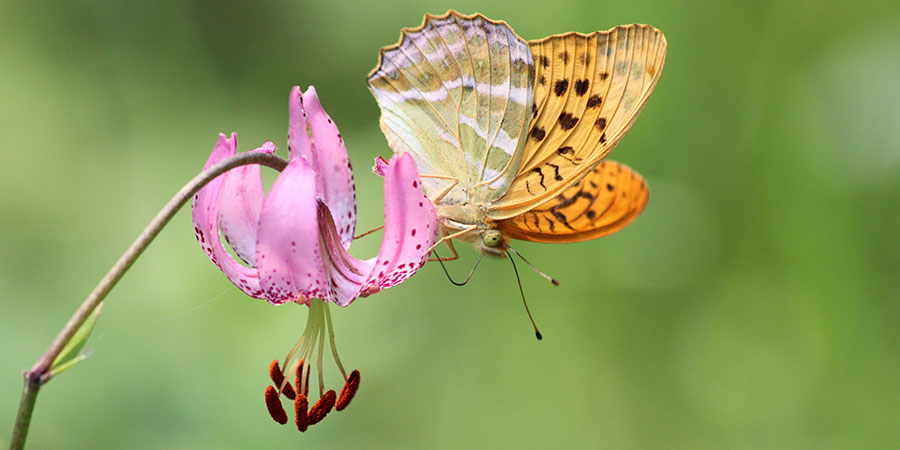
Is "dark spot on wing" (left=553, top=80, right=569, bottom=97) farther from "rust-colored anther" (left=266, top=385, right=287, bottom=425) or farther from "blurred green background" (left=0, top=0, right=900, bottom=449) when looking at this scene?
"blurred green background" (left=0, top=0, right=900, bottom=449)

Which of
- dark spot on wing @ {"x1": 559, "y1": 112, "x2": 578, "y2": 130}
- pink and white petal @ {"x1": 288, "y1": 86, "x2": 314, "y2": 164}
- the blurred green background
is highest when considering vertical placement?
pink and white petal @ {"x1": 288, "y1": 86, "x2": 314, "y2": 164}

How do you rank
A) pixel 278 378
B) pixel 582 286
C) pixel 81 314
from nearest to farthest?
1. pixel 81 314
2. pixel 278 378
3. pixel 582 286

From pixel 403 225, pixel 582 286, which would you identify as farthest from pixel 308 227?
pixel 582 286

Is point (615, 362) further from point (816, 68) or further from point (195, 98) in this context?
point (195, 98)

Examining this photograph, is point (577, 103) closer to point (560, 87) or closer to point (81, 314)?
point (560, 87)

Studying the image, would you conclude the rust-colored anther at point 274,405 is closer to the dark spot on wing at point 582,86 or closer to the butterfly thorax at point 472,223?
the butterfly thorax at point 472,223

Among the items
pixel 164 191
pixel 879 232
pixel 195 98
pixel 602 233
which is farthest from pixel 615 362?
pixel 195 98

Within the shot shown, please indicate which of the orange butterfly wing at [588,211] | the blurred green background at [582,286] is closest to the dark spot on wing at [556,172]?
the orange butterfly wing at [588,211]

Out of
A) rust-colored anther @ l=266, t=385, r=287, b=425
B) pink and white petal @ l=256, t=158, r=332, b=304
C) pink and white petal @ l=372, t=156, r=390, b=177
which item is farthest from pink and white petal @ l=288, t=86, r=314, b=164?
rust-colored anther @ l=266, t=385, r=287, b=425
